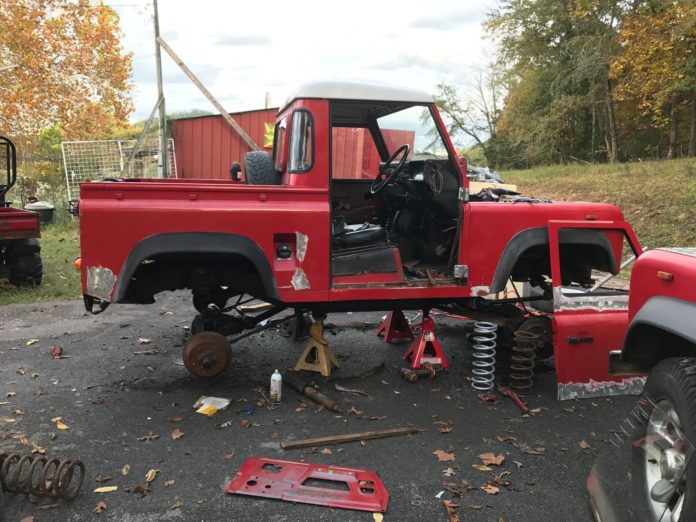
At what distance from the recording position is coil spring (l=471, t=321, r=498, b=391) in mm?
4379

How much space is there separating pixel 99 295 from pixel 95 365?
1.36 metres

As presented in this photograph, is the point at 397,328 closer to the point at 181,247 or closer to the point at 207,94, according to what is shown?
the point at 181,247

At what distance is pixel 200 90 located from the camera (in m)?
12.8

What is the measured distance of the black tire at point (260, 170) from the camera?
4.54m

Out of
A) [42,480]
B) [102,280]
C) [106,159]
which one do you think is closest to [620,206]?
[102,280]

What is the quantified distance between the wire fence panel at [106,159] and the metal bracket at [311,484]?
1198cm

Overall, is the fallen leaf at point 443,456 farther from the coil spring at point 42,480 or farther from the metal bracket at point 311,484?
the coil spring at point 42,480

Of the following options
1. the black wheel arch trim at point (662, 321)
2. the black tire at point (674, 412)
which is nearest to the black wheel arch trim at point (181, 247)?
the black wheel arch trim at point (662, 321)

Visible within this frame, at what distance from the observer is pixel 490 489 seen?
2998mm

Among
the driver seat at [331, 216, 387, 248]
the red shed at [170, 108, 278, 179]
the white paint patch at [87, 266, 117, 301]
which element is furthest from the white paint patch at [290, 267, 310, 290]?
the red shed at [170, 108, 278, 179]

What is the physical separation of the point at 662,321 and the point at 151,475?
8.98ft

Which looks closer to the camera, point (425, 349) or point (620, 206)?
point (425, 349)

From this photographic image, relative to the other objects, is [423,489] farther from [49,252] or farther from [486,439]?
[49,252]

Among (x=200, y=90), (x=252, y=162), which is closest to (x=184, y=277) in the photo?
(x=252, y=162)
